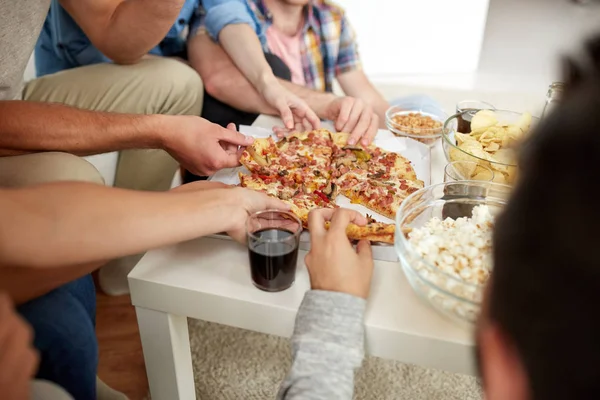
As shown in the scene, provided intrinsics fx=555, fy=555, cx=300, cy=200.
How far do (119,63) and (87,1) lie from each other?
20 cm

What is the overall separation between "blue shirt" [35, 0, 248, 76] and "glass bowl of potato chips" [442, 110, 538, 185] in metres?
0.81

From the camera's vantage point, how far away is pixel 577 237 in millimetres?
379

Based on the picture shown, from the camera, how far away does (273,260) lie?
0.90 meters

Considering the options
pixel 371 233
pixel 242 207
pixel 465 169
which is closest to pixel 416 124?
pixel 465 169

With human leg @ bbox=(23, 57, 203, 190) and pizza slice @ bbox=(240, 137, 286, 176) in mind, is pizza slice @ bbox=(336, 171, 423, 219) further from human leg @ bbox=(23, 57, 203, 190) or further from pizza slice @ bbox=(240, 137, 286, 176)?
human leg @ bbox=(23, 57, 203, 190)

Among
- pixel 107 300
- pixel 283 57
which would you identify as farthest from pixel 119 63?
pixel 107 300

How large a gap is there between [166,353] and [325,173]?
1.69 ft

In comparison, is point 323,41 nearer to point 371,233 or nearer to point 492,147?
point 492,147

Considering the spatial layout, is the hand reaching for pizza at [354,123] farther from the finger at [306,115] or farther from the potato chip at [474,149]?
the potato chip at [474,149]

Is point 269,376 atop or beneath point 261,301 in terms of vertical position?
beneath

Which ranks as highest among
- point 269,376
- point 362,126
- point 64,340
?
point 362,126

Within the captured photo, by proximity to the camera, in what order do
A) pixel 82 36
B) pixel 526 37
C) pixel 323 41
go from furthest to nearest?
pixel 526 37 < pixel 323 41 < pixel 82 36

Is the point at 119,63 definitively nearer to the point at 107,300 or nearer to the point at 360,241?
the point at 107,300

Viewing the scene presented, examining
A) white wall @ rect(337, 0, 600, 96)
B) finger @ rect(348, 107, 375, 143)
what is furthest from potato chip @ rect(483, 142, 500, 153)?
white wall @ rect(337, 0, 600, 96)
